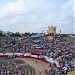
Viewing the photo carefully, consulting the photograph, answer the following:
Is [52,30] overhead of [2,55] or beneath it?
overhead

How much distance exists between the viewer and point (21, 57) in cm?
3619

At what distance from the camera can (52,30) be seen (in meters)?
50.5

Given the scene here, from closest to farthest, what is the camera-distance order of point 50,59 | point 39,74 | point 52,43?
point 39,74 < point 50,59 < point 52,43

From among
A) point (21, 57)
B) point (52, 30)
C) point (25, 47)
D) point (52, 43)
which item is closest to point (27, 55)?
point (21, 57)

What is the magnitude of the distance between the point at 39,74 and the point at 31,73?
1047 mm

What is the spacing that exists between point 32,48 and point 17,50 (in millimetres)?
2655

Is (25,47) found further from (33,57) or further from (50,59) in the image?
(50,59)

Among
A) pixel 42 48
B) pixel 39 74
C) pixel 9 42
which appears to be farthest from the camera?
pixel 9 42

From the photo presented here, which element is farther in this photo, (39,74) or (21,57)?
(21,57)

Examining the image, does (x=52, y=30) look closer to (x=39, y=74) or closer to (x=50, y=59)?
(x=50, y=59)

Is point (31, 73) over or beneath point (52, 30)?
beneath

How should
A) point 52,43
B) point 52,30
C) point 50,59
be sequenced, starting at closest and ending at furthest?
point 50,59 → point 52,43 → point 52,30

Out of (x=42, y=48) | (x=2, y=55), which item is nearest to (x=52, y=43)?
(x=42, y=48)

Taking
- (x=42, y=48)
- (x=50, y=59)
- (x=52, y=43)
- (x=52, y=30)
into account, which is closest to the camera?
(x=50, y=59)
